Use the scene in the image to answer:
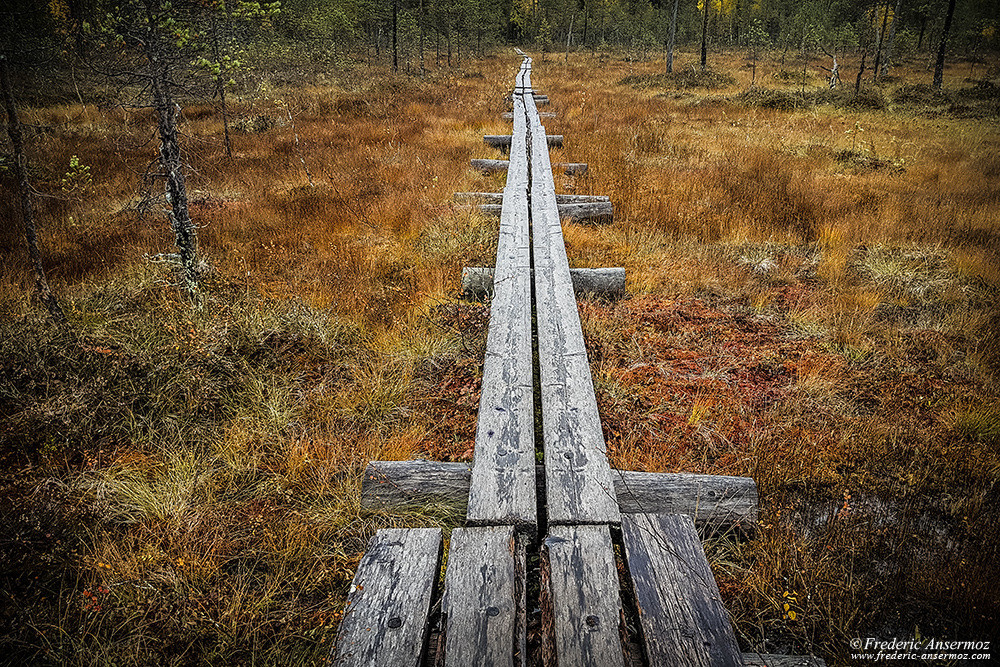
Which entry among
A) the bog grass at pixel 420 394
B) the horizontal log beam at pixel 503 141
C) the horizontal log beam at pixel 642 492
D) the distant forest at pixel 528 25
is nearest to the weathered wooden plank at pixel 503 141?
the horizontal log beam at pixel 503 141

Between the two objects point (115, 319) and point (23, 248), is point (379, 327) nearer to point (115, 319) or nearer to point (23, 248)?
point (115, 319)

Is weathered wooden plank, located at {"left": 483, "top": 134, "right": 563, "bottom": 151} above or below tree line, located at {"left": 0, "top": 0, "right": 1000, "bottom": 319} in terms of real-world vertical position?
below

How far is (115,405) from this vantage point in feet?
8.91

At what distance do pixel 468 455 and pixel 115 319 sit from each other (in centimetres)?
301

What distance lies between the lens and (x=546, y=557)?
1561 millimetres

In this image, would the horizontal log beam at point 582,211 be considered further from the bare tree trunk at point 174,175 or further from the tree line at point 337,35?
the bare tree trunk at point 174,175

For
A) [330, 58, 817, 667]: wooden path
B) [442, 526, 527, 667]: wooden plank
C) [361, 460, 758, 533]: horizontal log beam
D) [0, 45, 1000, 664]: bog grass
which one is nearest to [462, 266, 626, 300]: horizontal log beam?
[0, 45, 1000, 664]: bog grass

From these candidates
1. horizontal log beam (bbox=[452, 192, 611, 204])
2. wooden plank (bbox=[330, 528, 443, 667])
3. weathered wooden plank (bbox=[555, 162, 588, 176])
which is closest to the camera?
wooden plank (bbox=[330, 528, 443, 667])

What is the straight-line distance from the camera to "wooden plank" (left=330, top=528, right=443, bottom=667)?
127 centimetres

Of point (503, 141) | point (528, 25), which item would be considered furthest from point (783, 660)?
point (528, 25)

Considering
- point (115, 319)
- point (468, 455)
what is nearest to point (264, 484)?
point (468, 455)

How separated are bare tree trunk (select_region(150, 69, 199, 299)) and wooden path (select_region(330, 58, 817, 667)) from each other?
316 centimetres

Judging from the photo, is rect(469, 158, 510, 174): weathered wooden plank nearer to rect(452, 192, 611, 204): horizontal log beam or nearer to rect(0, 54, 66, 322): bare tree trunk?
rect(452, 192, 611, 204): horizontal log beam

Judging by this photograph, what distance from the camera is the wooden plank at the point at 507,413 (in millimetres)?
1787
